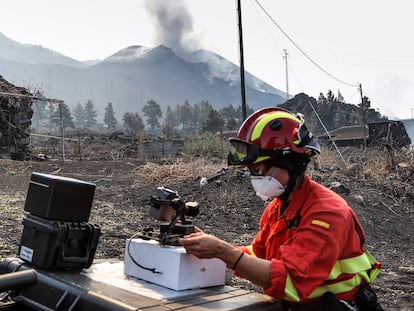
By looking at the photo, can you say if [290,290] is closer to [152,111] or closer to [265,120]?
[265,120]

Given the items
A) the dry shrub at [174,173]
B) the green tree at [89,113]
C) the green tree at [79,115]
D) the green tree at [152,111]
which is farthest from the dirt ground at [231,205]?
the green tree at [79,115]

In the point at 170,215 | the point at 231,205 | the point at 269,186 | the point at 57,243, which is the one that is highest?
the point at 269,186

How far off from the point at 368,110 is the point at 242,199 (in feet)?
192

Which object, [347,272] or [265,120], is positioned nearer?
[347,272]

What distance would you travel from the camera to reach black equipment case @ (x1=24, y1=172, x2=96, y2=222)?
275cm

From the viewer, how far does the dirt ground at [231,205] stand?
6.50 metres

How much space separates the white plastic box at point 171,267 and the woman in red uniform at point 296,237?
0.41 feet

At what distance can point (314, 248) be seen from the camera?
7.13 ft

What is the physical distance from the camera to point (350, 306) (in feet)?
7.52

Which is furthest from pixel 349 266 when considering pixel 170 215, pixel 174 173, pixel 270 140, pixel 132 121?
pixel 132 121

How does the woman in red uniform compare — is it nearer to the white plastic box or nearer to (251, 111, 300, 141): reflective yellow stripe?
(251, 111, 300, 141): reflective yellow stripe

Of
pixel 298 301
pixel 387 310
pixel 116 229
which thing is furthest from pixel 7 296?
pixel 116 229

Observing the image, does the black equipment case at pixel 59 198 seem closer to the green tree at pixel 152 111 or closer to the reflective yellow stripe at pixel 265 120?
the reflective yellow stripe at pixel 265 120

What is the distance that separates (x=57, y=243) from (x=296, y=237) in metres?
1.25
